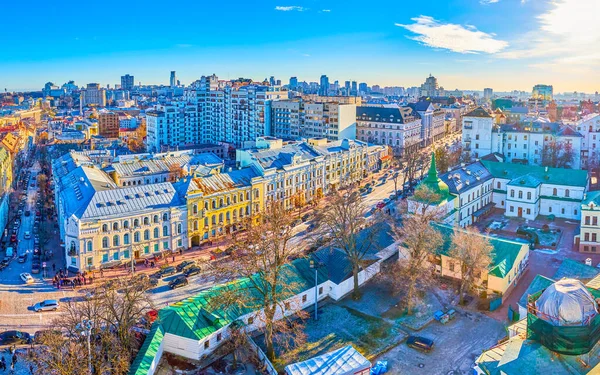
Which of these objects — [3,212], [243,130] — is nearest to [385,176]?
[243,130]

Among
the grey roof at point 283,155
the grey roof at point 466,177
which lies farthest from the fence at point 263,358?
the grey roof at point 283,155

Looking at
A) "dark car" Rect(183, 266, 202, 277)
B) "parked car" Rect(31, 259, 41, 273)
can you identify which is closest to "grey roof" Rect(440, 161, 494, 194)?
"dark car" Rect(183, 266, 202, 277)

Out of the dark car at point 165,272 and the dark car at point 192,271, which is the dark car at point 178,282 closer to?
the dark car at point 192,271

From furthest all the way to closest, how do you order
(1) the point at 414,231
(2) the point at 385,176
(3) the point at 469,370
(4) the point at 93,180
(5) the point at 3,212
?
(2) the point at 385,176, (5) the point at 3,212, (4) the point at 93,180, (1) the point at 414,231, (3) the point at 469,370

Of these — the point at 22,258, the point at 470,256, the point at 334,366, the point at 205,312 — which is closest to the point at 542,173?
the point at 470,256

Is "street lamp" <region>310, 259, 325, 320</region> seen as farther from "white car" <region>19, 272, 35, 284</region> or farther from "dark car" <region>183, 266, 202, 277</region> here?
"white car" <region>19, 272, 35, 284</region>

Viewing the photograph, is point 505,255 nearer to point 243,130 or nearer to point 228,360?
point 228,360
